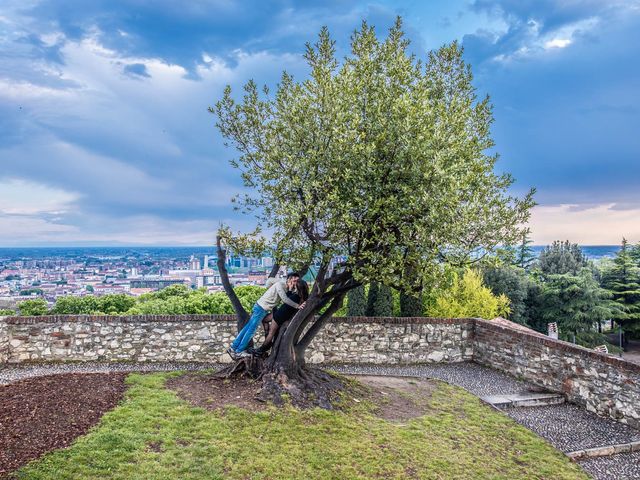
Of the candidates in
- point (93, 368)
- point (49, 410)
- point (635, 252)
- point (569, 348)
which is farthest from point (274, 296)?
point (635, 252)

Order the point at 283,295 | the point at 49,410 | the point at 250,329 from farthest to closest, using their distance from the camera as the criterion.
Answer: the point at 250,329
the point at 283,295
the point at 49,410

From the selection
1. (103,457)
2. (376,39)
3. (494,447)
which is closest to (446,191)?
(376,39)

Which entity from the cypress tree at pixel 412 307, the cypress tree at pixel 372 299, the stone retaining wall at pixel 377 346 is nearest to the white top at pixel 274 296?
the stone retaining wall at pixel 377 346

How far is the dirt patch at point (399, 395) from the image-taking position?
8852mm

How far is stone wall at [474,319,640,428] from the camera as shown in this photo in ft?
30.1

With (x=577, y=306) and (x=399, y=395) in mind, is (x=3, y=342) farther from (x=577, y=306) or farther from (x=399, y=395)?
(x=577, y=306)

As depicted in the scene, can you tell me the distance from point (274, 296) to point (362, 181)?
3.00 meters

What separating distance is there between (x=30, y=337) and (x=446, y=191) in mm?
10672

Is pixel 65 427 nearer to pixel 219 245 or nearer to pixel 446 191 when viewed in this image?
pixel 219 245

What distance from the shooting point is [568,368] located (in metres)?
10.5

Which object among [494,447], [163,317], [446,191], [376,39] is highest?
[376,39]

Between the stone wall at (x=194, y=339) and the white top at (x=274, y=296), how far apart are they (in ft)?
10.8

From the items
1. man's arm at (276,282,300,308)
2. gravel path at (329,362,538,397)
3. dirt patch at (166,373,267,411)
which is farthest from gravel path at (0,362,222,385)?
gravel path at (329,362,538,397)

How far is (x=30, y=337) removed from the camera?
36.7 feet
